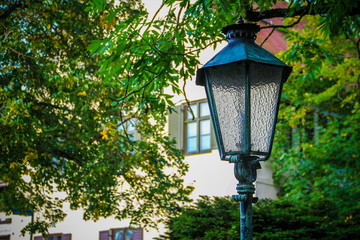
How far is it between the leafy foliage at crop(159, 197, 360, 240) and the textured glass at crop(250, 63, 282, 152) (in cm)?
656

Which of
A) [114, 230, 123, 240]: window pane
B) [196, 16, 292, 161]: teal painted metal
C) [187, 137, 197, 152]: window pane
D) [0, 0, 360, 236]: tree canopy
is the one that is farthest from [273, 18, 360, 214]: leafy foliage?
[196, 16, 292, 161]: teal painted metal

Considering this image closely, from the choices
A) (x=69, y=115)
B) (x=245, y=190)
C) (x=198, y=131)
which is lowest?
(x=245, y=190)

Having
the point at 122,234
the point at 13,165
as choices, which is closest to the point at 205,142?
the point at 122,234

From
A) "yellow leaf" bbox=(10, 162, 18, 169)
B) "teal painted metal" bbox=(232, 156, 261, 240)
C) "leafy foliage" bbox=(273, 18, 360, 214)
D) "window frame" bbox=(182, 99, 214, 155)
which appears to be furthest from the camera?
"window frame" bbox=(182, 99, 214, 155)

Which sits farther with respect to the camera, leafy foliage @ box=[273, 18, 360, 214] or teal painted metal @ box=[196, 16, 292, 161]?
leafy foliage @ box=[273, 18, 360, 214]

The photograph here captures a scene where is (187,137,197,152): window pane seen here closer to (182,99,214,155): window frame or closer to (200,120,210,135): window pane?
(182,99,214,155): window frame

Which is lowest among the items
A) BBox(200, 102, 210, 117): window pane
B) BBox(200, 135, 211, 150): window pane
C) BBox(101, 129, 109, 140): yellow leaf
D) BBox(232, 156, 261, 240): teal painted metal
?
BBox(232, 156, 261, 240): teal painted metal

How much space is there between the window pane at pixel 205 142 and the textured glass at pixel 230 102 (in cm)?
1207

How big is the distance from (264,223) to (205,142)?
558cm

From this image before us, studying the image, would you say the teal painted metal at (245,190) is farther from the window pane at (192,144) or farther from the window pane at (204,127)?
the window pane at (192,144)

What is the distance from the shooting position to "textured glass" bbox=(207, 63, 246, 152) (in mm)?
4102

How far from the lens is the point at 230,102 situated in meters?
4.19

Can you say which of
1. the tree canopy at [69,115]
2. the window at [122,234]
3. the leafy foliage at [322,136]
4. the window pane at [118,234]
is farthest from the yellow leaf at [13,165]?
the window pane at [118,234]

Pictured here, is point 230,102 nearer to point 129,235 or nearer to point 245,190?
point 245,190
